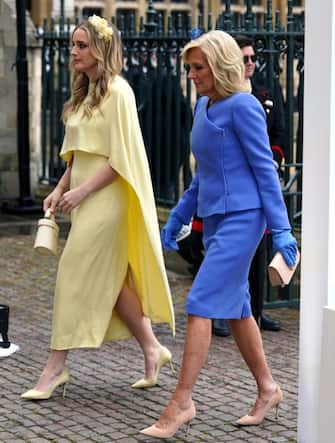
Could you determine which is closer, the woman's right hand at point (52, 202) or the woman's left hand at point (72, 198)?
the woman's left hand at point (72, 198)

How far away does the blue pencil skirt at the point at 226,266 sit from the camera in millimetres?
5816

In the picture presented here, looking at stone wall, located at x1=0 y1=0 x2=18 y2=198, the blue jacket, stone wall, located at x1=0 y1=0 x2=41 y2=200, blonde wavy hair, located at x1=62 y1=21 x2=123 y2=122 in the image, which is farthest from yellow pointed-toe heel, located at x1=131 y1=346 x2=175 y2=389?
stone wall, located at x1=0 y1=0 x2=18 y2=198

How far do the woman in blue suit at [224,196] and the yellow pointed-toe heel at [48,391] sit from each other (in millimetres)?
860

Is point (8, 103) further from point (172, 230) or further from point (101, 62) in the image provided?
point (172, 230)

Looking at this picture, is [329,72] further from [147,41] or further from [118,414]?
[147,41]

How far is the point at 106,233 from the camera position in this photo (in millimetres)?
6582

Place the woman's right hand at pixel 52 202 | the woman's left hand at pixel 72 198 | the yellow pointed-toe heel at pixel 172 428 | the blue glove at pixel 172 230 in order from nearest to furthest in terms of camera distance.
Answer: the yellow pointed-toe heel at pixel 172 428 → the blue glove at pixel 172 230 → the woman's left hand at pixel 72 198 → the woman's right hand at pixel 52 202

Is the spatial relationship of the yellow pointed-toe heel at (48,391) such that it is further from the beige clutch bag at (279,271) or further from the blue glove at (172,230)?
the beige clutch bag at (279,271)

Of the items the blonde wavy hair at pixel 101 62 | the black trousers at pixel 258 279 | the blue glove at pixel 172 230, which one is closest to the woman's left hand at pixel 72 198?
the blonde wavy hair at pixel 101 62

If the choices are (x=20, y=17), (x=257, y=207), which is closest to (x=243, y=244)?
(x=257, y=207)

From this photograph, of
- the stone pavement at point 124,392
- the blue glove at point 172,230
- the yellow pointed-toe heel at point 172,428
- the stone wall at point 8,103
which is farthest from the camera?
the stone wall at point 8,103

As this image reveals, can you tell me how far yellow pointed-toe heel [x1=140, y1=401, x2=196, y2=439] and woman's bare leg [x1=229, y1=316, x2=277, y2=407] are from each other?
0.38 meters

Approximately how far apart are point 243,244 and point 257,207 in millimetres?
173

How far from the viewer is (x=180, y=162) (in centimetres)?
1201
